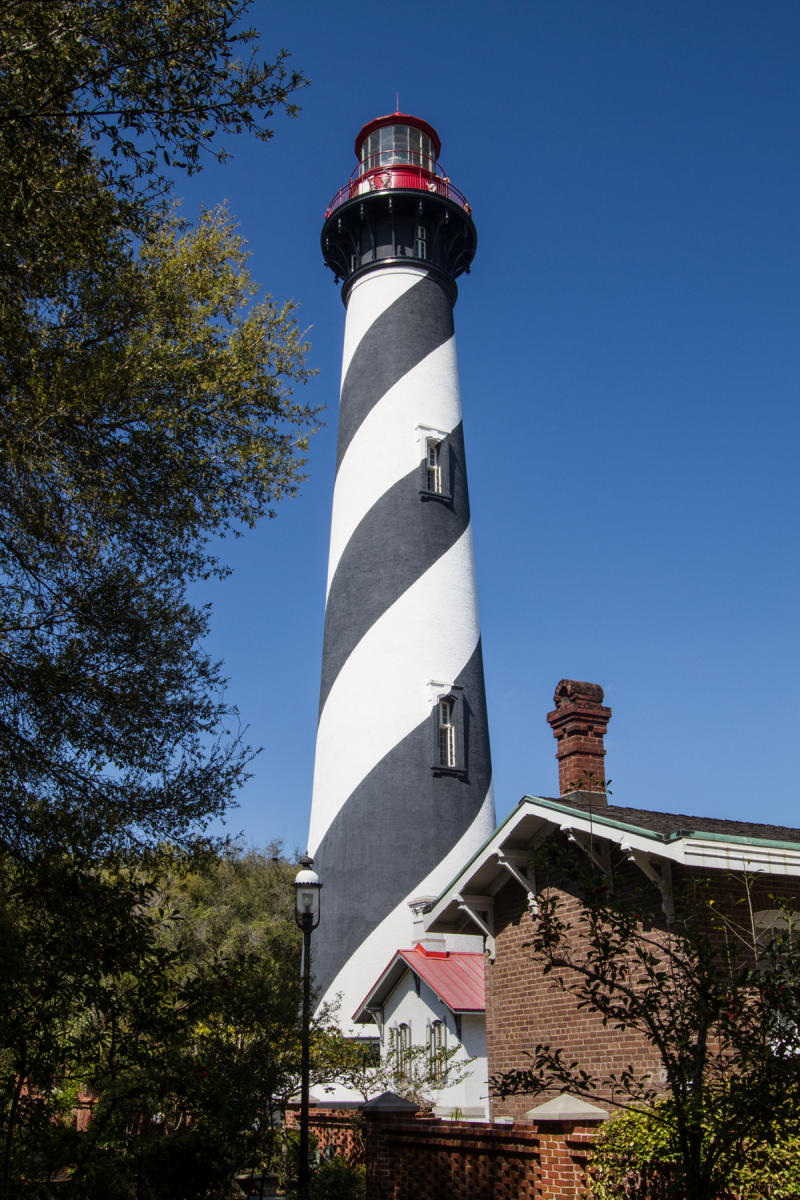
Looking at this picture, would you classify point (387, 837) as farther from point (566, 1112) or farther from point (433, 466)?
point (566, 1112)

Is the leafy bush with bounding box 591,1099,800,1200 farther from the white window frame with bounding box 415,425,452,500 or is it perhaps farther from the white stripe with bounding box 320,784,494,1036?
the white window frame with bounding box 415,425,452,500

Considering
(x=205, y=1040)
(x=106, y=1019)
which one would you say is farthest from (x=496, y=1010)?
(x=106, y=1019)

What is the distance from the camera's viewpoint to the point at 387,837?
790 inches

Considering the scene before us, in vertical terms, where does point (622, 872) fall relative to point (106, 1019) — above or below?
above

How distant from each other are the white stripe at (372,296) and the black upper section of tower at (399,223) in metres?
0.24

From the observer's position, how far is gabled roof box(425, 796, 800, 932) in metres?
11.2

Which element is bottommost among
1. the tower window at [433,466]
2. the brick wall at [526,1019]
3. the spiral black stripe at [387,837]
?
the brick wall at [526,1019]

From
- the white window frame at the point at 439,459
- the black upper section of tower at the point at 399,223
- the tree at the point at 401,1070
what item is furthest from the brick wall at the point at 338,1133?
the black upper section of tower at the point at 399,223

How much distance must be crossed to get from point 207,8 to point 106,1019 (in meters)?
7.57

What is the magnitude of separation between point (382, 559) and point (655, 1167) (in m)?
15.3

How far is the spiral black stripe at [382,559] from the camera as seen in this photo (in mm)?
22016

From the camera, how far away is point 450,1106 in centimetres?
1686

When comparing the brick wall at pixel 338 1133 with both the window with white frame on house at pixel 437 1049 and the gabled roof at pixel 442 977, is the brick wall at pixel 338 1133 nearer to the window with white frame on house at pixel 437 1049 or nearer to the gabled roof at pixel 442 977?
the window with white frame on house at pixel 437 1049

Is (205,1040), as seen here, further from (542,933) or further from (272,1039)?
(542,933)
